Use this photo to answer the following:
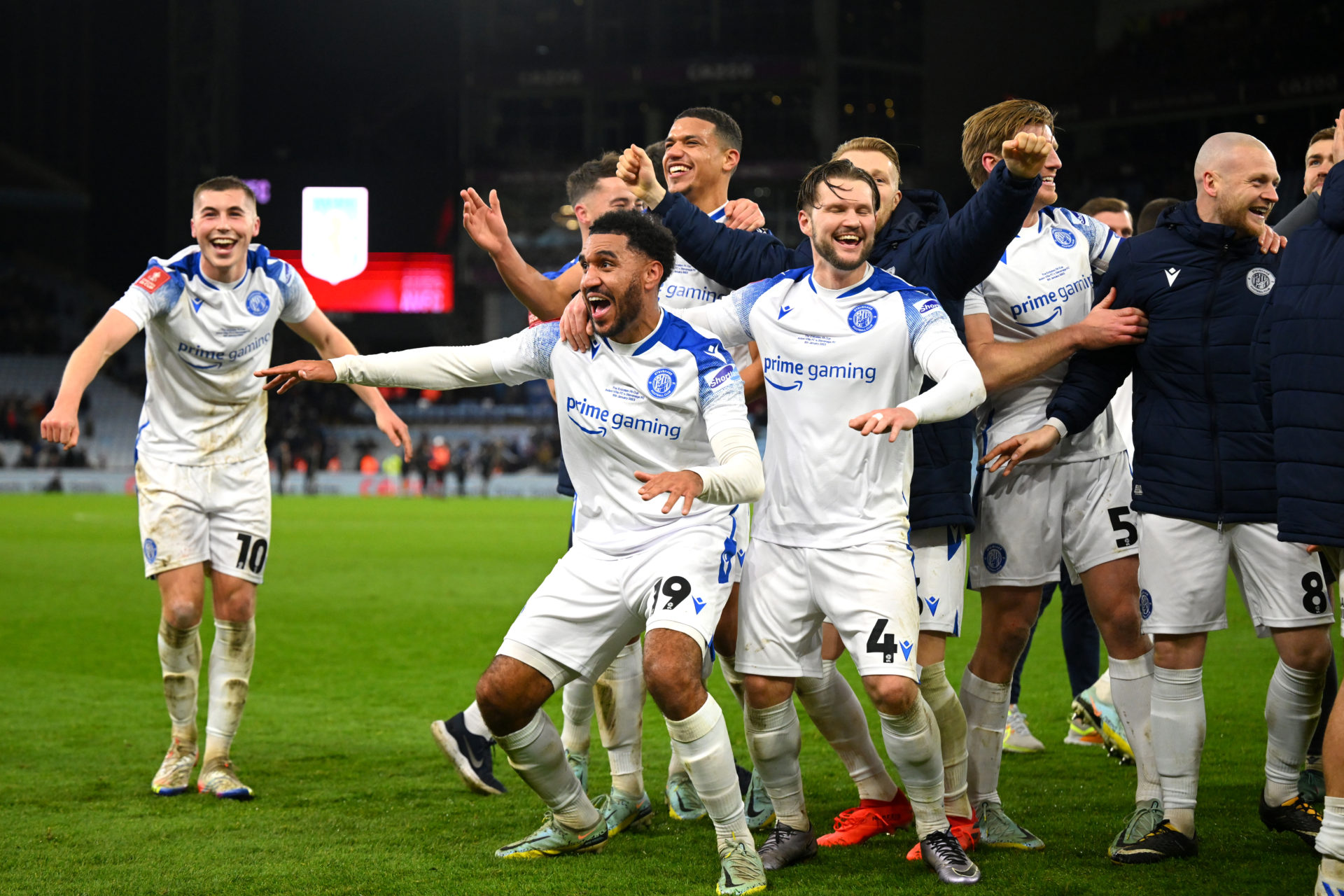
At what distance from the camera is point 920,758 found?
4.23m

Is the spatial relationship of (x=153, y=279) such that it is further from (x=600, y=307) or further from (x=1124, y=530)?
(x=1124, y=530)

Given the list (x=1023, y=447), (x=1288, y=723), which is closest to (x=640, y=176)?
(x=1023, y=447)

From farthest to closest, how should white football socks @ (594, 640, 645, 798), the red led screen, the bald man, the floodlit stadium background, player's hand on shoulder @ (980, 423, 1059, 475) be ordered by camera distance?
the red led screen → the floodlit stadium background → white football socks @ (594, 640, 645, 798) → player's hand on shoulder @ (980, 423, 1059, 475) → the bald man

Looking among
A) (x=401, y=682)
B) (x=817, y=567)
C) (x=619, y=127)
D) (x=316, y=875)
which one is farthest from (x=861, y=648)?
(x=619, y=127)

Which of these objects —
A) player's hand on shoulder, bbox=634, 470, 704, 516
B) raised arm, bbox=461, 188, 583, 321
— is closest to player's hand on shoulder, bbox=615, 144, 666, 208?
raised arm, bbox=461, 188, 583, 321

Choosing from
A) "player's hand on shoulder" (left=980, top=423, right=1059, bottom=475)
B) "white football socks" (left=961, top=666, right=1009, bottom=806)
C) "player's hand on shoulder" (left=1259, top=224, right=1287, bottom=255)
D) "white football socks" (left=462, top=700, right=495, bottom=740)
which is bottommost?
"white football socks" (left=462, top=700, right=495, bottom=740)

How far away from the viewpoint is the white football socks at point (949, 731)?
4.55m

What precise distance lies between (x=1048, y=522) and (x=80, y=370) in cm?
405

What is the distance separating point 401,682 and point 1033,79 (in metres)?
32.3

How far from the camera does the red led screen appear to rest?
4284 centimetres

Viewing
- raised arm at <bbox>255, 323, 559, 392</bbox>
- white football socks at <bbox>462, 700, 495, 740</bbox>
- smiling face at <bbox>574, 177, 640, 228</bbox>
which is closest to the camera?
raised arm at <bbox>255, 323, 559, 392</bbox>

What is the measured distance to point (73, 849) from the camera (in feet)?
15.5

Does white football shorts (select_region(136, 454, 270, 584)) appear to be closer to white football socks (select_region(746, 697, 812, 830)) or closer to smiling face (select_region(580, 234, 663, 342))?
smiling face (select_region(580, 234, 663, 342))

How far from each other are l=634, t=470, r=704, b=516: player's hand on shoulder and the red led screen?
132ft
